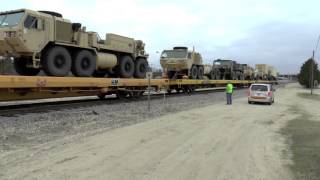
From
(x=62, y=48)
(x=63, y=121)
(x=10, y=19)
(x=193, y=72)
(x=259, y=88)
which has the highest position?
(x=10, y=19)

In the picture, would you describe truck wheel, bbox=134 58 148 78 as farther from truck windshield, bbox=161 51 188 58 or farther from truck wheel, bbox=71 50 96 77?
truck windshield, bbox=161 51 188 58

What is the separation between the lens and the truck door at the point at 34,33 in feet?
57.5

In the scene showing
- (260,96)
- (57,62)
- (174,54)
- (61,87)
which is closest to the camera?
(61,87)

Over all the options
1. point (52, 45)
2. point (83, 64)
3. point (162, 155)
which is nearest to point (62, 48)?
point (52, 45)

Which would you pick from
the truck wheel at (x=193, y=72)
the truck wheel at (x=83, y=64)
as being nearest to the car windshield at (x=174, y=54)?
the truck wheel at (x=193, y=72)

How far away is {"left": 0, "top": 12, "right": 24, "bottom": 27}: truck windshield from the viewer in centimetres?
1742

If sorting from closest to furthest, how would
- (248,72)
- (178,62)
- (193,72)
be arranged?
(178,62) → (193,72) → (248,72)

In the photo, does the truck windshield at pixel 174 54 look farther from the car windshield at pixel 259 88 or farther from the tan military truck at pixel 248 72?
the tan military truck at pixel 248 72

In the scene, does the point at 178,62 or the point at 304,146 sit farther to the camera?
the point at 178,62

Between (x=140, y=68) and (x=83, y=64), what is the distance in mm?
6439

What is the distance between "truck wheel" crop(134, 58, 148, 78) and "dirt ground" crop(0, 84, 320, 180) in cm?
1114

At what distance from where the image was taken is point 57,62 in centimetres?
1917

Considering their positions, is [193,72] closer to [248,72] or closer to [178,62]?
[178,62]

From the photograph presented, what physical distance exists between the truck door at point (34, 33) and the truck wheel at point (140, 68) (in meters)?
8.75
